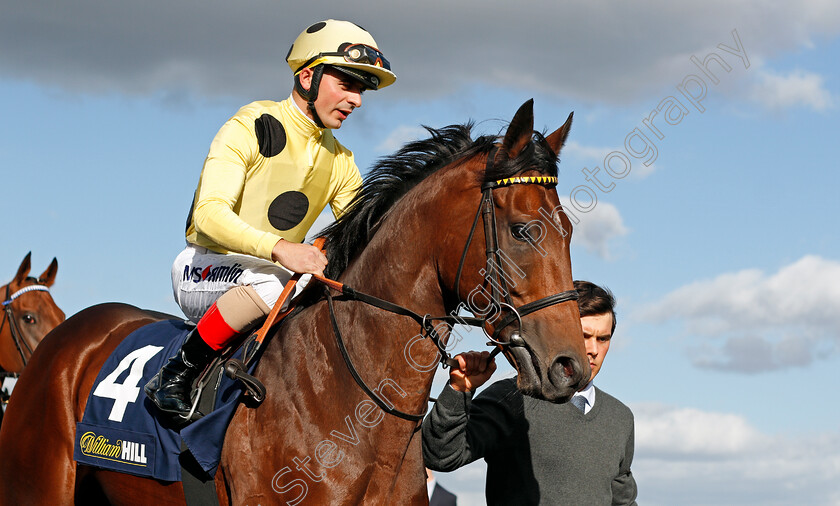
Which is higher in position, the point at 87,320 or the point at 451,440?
the point at 87,320

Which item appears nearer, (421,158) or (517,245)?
(517,245)

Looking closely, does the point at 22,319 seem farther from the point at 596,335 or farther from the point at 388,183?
the point at 596,335

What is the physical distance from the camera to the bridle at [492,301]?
142 inches

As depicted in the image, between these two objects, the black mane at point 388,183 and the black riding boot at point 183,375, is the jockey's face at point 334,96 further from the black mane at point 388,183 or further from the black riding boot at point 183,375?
the black riding boot at point 183,375

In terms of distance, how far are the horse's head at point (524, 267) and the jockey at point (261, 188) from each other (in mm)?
1027

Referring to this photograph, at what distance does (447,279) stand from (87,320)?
106 inches

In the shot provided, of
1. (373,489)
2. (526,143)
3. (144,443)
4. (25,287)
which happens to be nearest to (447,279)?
(526,143)

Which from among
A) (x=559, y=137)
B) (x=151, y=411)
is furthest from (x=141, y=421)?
(x=559, y=137)

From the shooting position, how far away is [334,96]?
476 centimetres

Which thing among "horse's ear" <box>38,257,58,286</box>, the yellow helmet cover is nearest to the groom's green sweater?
the yellow helmet cover

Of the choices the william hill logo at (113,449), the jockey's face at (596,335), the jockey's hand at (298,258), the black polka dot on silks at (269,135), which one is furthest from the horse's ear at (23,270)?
the jockey's face at (596,335)

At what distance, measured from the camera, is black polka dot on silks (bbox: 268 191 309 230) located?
4.85 meters

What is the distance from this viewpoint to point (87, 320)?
559 cm

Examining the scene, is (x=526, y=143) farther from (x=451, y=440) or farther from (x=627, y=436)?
(x=627, y=436)
